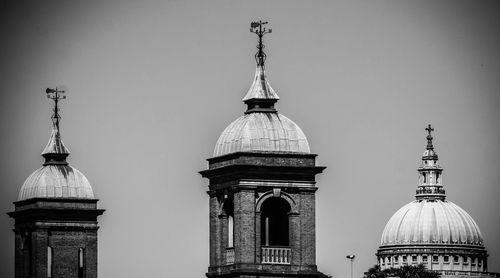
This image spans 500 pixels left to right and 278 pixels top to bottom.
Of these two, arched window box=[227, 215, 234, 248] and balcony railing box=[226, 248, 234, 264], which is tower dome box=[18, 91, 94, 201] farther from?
balcony railing box=[226, 248, 234, 264]

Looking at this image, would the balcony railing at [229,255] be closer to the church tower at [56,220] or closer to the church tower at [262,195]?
the church tower at [262,195]

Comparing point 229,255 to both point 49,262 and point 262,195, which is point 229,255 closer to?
point 262,195

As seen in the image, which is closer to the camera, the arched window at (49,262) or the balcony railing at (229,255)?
the balcony railing at (229,255)

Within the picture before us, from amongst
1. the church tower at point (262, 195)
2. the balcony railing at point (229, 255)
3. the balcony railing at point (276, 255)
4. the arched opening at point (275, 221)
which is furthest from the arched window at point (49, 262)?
the balcony railing at point (276, 255)

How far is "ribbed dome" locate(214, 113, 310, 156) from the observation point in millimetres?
119000

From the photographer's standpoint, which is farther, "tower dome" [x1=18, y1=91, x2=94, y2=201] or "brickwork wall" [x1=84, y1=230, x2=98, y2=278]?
"brickwork wall" [x1=84, y1=230, x2=98, y2=278]

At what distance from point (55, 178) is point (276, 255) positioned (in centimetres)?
3838

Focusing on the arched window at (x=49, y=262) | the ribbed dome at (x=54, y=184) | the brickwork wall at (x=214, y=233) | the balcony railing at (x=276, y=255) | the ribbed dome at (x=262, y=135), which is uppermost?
the ribbed dome at (x=54, y=184)

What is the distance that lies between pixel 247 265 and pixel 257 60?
10.6 meters

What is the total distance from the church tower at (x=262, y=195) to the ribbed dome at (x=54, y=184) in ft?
112

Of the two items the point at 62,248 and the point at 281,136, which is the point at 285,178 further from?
the point at 62,248

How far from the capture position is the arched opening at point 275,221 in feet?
392

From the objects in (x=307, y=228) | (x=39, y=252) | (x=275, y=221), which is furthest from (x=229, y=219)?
(x=39, y=252)

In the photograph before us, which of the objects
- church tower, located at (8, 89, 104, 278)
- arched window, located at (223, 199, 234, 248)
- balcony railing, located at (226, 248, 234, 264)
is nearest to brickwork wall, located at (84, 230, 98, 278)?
church tower, located at (8, 89, 104, 278)
